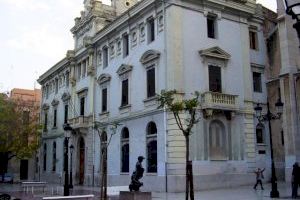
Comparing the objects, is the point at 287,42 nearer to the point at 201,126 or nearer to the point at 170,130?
the point at 201,126

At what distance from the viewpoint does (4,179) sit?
159 feet

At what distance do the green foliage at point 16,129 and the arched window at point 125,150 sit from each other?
1357 cm

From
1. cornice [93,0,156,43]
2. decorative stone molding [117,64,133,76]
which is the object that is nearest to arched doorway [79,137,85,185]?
cornice [93,0,156,43]

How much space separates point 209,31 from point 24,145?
911 inches

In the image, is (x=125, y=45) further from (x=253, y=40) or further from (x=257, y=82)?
(x=257, y=82)

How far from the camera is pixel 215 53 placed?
27.4 metres

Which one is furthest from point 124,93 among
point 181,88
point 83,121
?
point 83,121

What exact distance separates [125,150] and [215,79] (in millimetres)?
8309

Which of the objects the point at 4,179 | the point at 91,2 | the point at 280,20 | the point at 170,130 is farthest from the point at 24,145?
the point at 280,20

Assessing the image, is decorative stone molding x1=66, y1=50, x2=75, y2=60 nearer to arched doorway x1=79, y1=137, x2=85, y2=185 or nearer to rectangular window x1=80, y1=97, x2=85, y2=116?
rectangular window x1=80, y1=97, x2=85, y2=116

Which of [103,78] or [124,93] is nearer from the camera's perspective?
[124,93]

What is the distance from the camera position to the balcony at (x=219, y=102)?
25562 millimetres

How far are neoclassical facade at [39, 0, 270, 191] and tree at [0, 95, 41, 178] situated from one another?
9.07m

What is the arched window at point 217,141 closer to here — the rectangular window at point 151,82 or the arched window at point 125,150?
the rectangular window at point 151,82
